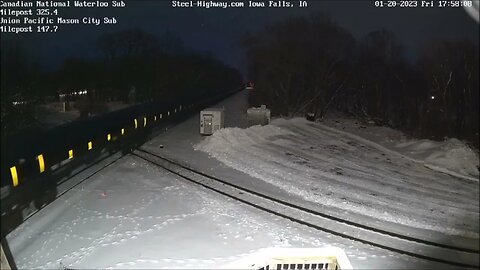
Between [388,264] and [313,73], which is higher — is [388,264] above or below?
below

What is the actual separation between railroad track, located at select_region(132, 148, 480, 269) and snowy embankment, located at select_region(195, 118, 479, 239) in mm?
943

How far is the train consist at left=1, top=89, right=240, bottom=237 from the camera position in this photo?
8438 mm

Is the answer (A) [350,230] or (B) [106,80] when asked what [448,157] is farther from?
(B) [106,80]

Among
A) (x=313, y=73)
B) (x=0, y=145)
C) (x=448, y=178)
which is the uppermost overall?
(x=313, y=73)

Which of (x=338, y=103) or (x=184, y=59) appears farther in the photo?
(x=184, y=59)

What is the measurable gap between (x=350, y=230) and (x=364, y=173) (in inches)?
233

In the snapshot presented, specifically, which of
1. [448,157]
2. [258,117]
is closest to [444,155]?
[448,157]

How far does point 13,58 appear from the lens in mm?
16953

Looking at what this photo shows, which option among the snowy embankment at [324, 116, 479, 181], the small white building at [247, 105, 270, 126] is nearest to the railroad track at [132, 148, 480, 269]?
the snowy embankment at [324, 116, 479, 181]

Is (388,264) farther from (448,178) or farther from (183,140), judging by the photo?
(183,140)

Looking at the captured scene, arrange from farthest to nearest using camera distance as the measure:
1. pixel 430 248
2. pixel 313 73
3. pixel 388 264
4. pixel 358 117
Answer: pixel 358 117 → pixel 313 73 → pixel 430 248 → pixel 388 264

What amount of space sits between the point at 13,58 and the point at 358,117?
1212 inches

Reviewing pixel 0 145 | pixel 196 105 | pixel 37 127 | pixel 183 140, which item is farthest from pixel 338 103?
pixel 0 145

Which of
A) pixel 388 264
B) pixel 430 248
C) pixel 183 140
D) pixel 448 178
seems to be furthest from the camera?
pixel 183 140
